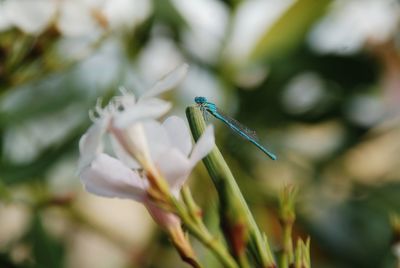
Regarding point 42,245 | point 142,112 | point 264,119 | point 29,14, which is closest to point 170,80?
point 142,112

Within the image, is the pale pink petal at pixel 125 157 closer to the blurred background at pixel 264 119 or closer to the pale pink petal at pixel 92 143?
the pale pink petal at pixel 92 143

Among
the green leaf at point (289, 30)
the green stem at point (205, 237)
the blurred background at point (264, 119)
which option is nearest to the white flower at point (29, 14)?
the blurred background at point (264, 119)

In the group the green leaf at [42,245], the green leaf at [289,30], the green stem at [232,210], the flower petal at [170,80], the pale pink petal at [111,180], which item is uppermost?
the green leaf at [289,30]

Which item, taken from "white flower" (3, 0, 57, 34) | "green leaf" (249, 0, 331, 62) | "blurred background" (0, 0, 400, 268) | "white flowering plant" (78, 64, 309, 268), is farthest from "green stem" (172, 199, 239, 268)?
"green leaf" (249, 0, 331, 62)

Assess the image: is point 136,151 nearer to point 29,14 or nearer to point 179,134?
point 179,134

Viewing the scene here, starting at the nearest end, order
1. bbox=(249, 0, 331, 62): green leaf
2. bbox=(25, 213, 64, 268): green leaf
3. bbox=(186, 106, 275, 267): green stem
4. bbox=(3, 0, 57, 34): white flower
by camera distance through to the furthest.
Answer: bbox=(186, 106, 275, 267): green stem
bbox=(3, 0, 57, 34): white flower
bbox=(25, 213, 64, 268): green leaf
bbox=(249, 0, 331, 62): green leaf

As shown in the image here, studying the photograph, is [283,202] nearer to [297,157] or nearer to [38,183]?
[38,183]

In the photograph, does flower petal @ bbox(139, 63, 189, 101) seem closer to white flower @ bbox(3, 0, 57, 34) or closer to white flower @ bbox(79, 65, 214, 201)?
white flower @ bbox(79, 65, 214, 201)
